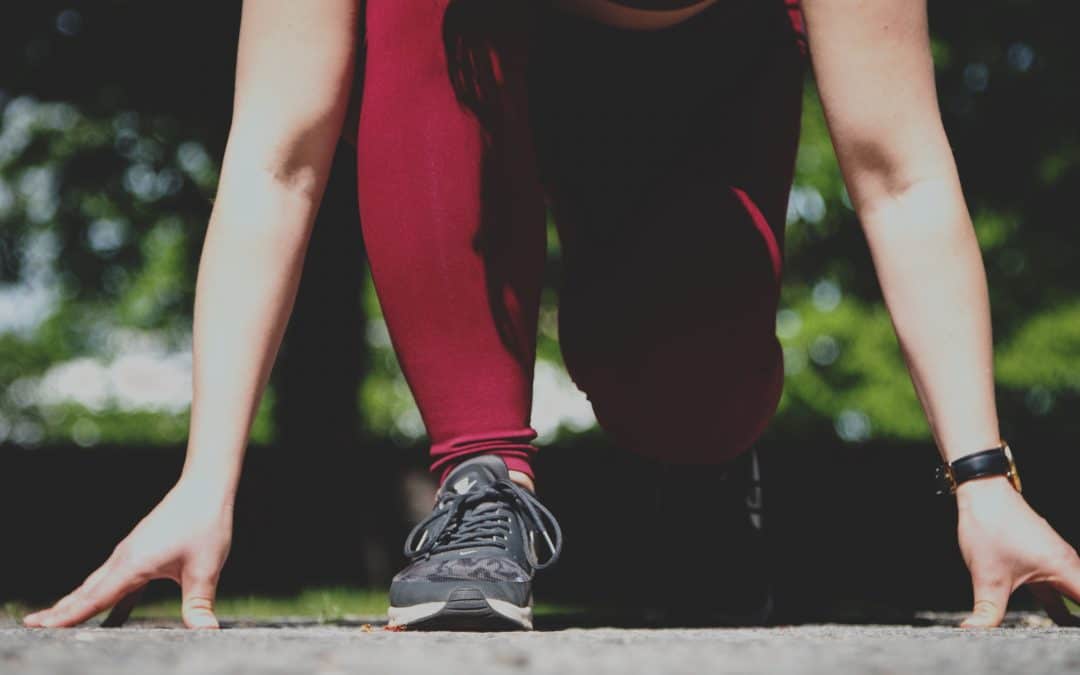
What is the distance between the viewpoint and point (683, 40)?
6.66 feet

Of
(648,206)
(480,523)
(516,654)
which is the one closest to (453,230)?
(480,523)

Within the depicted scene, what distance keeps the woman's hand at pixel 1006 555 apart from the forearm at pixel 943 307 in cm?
8

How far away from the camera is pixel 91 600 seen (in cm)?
148

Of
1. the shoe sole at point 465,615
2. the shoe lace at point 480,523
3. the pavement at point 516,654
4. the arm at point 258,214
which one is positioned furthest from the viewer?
the arm at point 258,214

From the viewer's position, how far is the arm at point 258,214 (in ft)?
5.24

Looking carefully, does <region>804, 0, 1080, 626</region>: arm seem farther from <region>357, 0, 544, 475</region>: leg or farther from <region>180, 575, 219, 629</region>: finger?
<region>180, 575, 219, 629</region>: finger

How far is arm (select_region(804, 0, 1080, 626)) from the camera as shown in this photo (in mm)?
1591

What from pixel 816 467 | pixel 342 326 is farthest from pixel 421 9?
pixel 342 326

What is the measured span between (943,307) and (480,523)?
0.65 m

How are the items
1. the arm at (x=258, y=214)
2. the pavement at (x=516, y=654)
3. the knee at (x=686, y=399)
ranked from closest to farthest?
the pavement at (x=516, y=654), the arm at (x=258, y=214), the knee at (x=686, y=399)

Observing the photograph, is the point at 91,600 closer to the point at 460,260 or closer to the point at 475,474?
the point at 475,474

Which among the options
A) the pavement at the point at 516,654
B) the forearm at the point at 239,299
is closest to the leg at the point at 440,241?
the forearm at the point at 239,299

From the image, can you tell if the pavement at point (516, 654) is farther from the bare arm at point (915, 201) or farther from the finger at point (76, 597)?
the bare arm at point (915, 201)

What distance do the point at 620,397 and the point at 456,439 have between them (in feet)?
1.41
